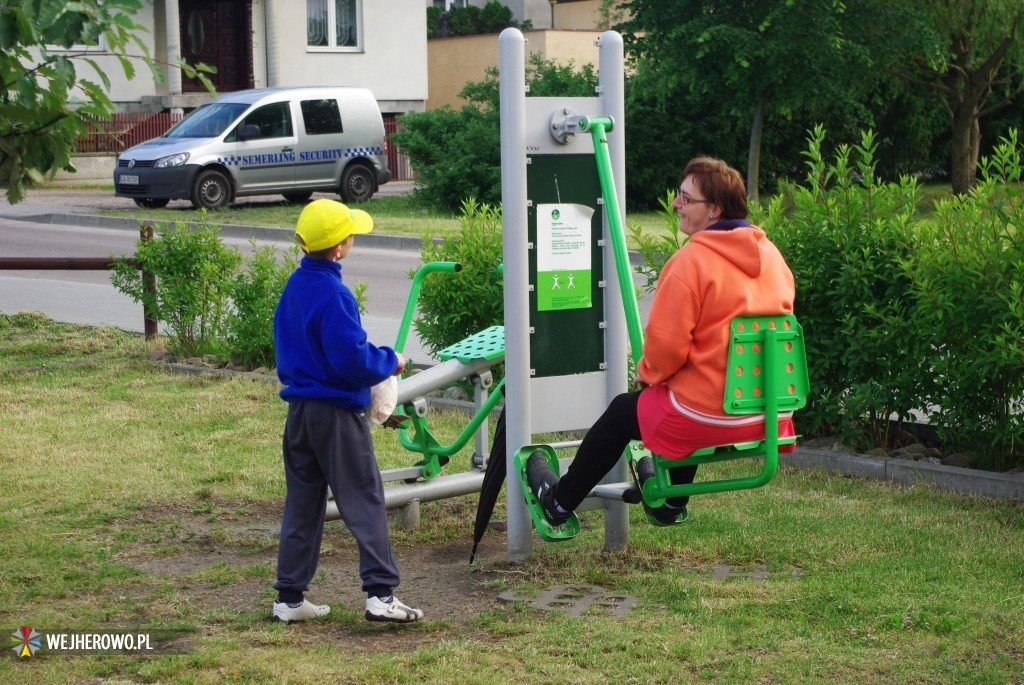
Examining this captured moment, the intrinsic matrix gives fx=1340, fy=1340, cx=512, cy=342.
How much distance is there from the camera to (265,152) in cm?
2397

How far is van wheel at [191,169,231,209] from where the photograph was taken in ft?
75.8

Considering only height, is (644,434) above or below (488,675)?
above

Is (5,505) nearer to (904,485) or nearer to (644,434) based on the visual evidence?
(644,434)

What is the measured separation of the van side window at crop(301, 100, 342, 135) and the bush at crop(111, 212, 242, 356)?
14.5 metres

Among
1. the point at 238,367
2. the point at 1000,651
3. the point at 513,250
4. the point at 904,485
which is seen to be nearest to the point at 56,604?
the point at 513,250

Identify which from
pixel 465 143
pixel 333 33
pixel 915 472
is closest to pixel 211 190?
pixel 465 143

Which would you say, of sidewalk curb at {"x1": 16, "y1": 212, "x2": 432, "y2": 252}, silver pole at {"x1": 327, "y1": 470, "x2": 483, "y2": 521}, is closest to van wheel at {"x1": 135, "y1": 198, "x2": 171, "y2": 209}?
sidewalk curb at {"x1": 16, "y1": 212, "x2": 432, "y2": 252}

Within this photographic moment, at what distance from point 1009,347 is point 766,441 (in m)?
2.22

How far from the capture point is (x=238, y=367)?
996cm

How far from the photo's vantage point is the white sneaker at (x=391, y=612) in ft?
15.4

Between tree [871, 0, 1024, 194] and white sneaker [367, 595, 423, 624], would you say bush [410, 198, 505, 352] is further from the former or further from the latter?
tree [871, 0, 1024, 194]

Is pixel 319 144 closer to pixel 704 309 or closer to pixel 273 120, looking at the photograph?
pixel 273 120

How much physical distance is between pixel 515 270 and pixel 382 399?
836mm

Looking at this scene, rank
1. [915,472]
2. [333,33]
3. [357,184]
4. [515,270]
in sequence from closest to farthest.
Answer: [515,270] < [915,472] < [357,184] < [333,33]
